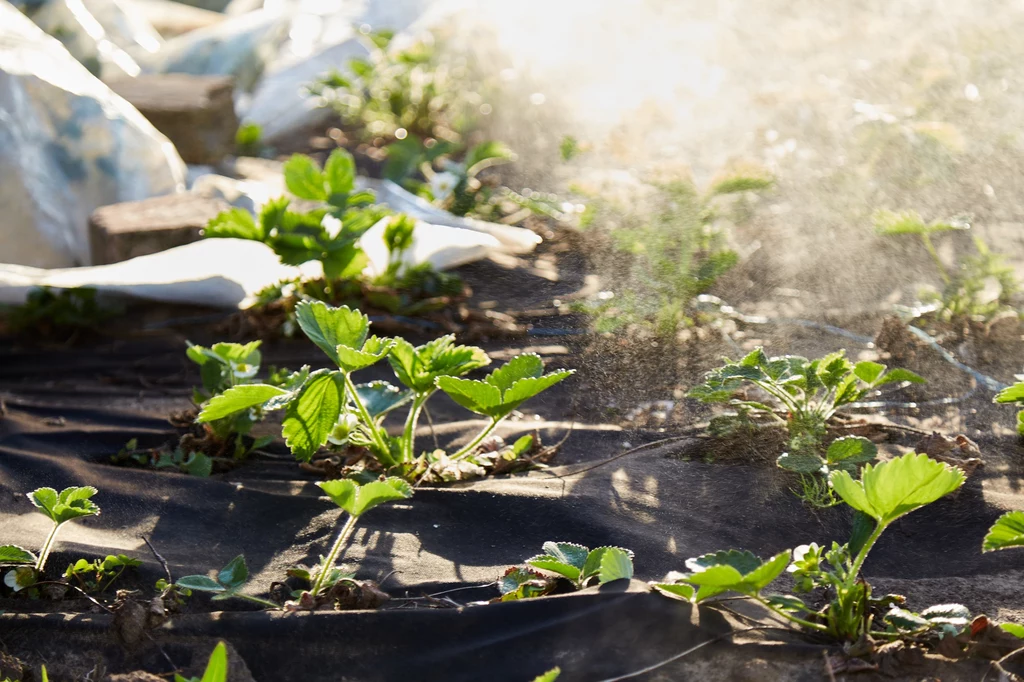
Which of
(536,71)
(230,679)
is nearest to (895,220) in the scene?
(230,679)

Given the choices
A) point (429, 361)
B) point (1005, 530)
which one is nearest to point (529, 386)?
point (429, 361)

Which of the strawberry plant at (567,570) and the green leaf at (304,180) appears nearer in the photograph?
the strawberry plant at (567,570)

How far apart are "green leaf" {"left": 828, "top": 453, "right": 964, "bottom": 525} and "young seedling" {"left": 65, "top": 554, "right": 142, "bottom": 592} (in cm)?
105

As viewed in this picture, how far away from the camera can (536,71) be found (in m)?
5.30

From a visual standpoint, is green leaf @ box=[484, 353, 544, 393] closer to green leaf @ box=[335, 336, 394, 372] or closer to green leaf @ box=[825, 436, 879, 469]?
green leaf @ box=[335, 336, 394, 372]

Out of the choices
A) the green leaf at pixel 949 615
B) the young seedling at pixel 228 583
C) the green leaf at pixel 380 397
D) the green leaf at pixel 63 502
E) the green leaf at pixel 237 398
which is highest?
the green leaf at pixel 237 398

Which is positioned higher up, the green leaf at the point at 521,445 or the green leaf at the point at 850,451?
the green leaf at the point at 850,451

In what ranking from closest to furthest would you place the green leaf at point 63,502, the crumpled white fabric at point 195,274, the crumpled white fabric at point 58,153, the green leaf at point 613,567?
the green leaf at point 613,567, the green leaf at point 63,502, the crumpled white fabric at point 195,274, the crumpled white fabric at point 58,153

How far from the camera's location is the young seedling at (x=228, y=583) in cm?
130

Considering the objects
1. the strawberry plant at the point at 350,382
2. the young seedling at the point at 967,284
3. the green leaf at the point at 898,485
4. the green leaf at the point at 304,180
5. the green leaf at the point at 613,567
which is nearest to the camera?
the green leaf at the point at 898,485

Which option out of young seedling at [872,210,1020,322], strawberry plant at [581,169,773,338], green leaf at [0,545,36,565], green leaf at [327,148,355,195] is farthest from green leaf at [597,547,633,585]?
green leaf at [327,148,355,195]

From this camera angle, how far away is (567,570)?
1281 mm

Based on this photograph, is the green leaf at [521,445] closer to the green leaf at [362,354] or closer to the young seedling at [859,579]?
the green leaf at [362,354]

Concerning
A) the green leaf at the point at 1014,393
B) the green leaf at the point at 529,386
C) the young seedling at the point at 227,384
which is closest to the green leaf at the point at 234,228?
the young seedling at the point at 227,384
